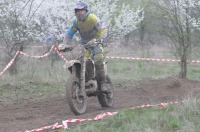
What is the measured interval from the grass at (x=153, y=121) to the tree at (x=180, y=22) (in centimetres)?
686

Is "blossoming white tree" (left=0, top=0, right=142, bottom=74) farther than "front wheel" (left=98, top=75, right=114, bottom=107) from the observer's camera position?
Yes

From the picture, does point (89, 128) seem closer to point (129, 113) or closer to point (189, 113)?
point (129, 113)

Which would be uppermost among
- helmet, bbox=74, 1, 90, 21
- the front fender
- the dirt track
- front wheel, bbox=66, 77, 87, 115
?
helmet, bbox=74, 1, 90, 21

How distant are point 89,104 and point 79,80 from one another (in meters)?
2.03

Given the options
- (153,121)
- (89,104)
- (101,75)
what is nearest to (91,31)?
(101,75)

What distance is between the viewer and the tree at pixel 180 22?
1407 centimetres

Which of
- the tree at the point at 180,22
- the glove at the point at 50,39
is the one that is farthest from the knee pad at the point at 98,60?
the glove at the point at 50,39

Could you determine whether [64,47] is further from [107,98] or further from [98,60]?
[107,98]

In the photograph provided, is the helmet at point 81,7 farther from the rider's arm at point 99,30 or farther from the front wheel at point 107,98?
the front wheel at point 107,98

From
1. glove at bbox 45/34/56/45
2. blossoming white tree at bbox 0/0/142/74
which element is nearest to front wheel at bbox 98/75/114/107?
blossoming white tree at bbox 0/0/142/74

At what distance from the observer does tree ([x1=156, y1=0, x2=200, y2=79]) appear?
1407 centimetres

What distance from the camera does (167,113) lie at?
23.3ft

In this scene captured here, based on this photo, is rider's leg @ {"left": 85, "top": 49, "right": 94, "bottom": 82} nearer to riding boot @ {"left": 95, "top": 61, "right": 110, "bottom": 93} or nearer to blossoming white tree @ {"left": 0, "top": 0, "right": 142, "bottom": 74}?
riding boot @ {"left": 95, "top": 61, "right": 110, "bottom": 93}

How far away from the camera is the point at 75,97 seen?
25.6ft
